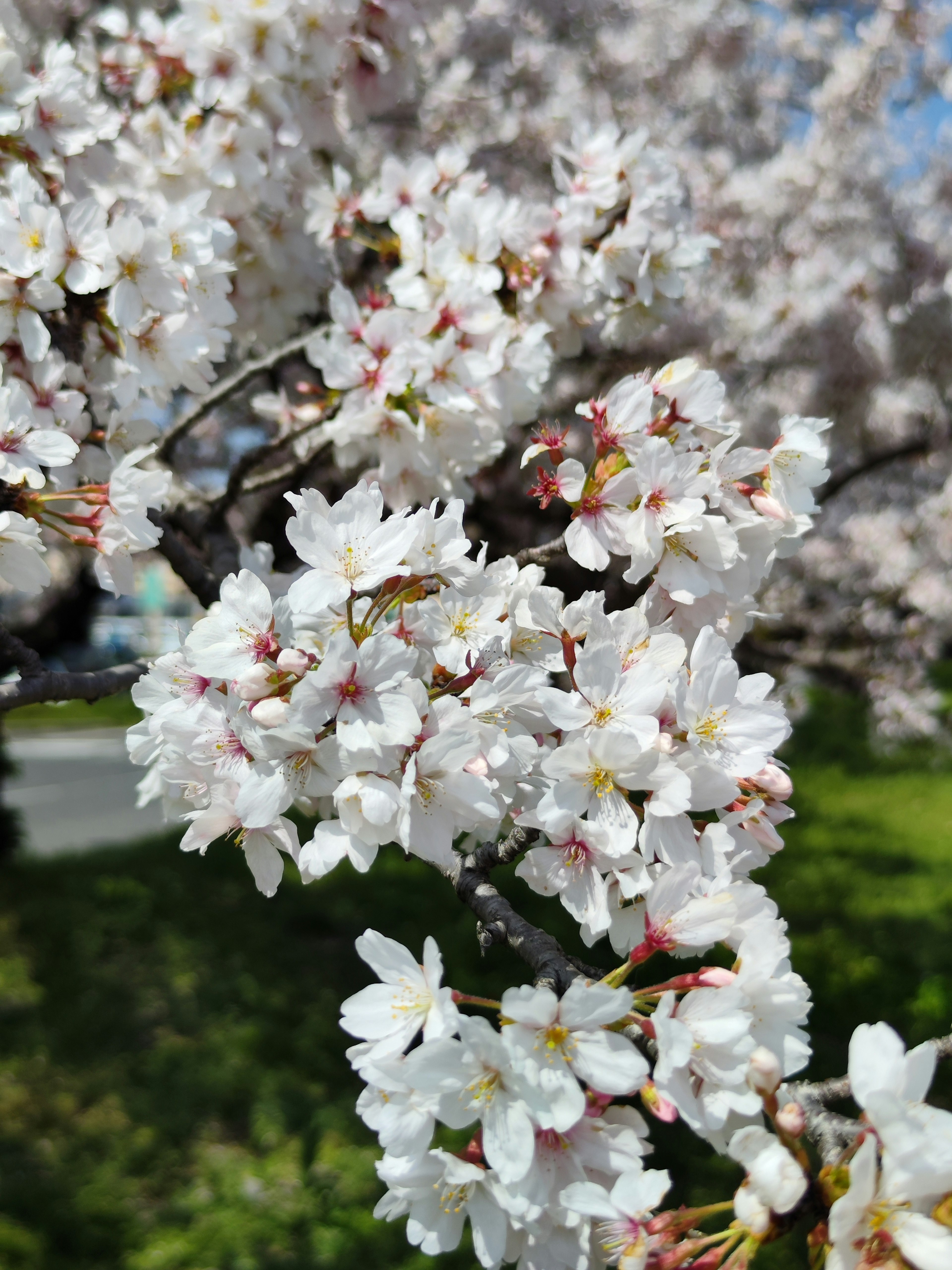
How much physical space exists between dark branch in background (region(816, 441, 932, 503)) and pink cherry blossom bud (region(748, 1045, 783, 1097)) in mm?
4122

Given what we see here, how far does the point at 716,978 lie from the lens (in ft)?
3.50

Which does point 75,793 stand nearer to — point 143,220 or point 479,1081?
point 143,220

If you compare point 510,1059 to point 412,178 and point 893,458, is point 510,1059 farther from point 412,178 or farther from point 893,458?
point 893,458

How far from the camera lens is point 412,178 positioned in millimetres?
2443

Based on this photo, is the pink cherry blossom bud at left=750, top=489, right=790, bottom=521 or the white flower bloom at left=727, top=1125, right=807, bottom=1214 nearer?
the white flower bloom at left=727, top=1125, right=807, bottom=1214

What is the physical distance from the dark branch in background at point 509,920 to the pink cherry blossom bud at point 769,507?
0.61 metres

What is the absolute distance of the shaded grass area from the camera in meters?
3.66

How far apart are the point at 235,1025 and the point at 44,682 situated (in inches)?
165

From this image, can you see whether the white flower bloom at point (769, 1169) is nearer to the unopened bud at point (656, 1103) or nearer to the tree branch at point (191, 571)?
the unopened bud at point (656, 1103)

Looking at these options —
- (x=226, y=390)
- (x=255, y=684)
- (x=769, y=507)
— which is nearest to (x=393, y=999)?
(x=255, y=684)

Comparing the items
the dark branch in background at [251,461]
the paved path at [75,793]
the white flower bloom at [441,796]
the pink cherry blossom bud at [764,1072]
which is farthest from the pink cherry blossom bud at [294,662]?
the paved path at [75,793]

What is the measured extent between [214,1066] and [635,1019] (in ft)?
14.5

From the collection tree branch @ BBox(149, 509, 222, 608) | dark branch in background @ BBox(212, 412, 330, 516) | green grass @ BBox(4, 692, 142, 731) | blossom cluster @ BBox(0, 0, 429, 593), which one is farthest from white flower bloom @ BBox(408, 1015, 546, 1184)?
green grass @ BBox(4, 692, 142, 731)

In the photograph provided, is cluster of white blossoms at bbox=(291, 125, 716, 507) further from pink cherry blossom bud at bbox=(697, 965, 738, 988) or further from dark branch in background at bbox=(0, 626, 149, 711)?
pink cherry blossom bud at bbox=(697, 965, 738, 988)
